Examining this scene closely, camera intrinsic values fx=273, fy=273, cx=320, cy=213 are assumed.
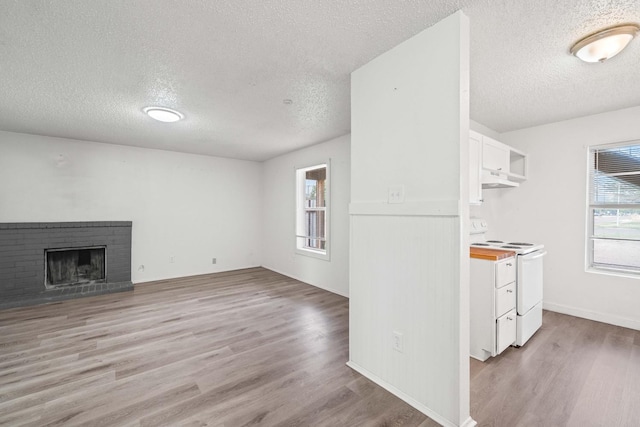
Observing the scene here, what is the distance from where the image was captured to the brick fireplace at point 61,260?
3943 mm

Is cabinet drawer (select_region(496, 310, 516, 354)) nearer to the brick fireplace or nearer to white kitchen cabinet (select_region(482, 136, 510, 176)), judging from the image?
white kitchen cabinet (select_region(482, 136, 510, 176))

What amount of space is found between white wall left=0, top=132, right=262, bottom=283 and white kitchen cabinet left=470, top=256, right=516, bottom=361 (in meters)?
4.85

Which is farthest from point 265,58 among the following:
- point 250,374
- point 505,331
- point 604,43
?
point 505,331

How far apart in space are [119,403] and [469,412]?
92.5 inches

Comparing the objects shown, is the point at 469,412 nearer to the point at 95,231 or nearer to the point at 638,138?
the point at 638,138

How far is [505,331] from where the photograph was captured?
251 centimetres

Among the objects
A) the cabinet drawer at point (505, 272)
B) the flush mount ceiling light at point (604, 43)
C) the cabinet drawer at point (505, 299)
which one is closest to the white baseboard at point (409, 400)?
the cabinet drawer at point (505, 299)

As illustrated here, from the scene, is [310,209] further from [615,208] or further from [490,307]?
[615,208]

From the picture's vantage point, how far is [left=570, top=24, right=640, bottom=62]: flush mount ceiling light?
1734 mm

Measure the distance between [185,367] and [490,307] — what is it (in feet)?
8.82

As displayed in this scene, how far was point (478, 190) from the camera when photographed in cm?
286

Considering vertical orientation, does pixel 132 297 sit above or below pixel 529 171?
below

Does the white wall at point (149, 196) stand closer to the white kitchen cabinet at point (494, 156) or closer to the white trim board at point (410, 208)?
the white trim board at point (410, 208)

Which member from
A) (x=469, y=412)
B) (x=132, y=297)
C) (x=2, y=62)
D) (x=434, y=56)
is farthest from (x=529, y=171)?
(x=132, y=297)
